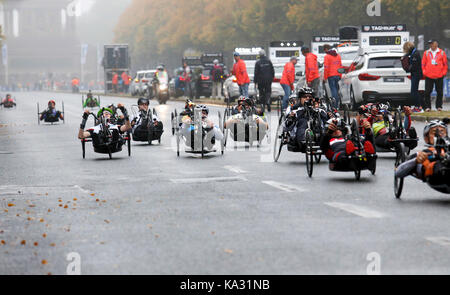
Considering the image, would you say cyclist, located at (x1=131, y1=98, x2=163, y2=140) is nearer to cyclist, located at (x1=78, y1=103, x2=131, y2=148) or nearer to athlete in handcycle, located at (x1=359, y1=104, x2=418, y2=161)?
cyclist, located at (x1=78, y1=103, x2=131, y2=148)

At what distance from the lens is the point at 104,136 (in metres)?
18.4

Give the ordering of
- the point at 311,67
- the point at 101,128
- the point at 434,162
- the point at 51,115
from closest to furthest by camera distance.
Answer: the point at 434,162 < the point at 101,128 < the point at 311,67 < the point at 51,115

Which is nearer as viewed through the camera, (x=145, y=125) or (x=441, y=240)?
(x=441, y=240)

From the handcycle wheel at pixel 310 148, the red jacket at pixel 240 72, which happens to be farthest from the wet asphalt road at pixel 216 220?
the red jacket at pixel 240 72

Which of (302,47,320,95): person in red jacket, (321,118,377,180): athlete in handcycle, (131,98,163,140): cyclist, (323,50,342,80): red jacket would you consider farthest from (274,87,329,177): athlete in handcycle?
(302,47,320,95): person in red jacket

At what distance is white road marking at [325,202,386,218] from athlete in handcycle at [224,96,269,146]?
9.24 m

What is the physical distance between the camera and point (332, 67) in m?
29.5

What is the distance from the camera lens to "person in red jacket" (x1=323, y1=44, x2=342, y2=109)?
2943 centimetres

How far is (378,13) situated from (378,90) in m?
28.2

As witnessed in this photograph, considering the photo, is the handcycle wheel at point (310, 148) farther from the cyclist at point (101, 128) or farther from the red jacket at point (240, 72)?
the red jacket at point (240, 72)

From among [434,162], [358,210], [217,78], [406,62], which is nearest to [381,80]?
[406,62]

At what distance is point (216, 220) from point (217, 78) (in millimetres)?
37382

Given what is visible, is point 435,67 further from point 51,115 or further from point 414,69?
point 51,115

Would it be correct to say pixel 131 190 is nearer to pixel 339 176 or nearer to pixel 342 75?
pixel 339 176
